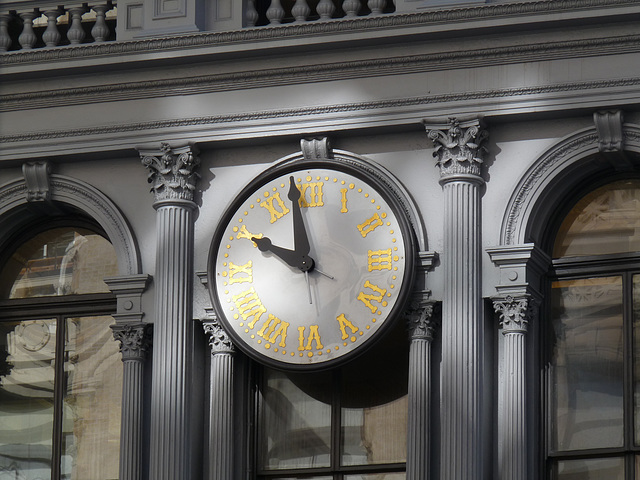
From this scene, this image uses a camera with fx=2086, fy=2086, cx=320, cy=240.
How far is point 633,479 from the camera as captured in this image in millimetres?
18750

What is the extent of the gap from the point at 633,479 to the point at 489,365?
1.65 metres

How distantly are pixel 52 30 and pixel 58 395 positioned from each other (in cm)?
365

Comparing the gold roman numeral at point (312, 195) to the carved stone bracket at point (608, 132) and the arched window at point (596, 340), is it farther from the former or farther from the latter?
the carved stone bracket at point (608, 132)

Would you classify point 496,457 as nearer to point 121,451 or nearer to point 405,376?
point 405,376

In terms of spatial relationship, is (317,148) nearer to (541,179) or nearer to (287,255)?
(287,255)

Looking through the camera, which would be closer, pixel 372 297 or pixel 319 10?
pixel 372 297

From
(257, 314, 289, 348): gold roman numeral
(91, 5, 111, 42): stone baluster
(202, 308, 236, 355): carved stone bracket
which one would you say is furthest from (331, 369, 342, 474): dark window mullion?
(91, 5, 111, 42): stone baluster

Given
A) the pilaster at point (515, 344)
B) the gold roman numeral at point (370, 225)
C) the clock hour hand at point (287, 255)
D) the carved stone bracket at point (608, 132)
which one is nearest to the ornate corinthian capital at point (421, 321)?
the pilaster at point (515, 344)

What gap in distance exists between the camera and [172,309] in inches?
778

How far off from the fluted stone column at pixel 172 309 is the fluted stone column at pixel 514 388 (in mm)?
2978

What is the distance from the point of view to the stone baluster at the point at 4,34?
21.1 meters

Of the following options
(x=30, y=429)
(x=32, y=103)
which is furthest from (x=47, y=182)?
(x=30, y=429)

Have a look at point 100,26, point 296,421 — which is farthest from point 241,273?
point 100,26

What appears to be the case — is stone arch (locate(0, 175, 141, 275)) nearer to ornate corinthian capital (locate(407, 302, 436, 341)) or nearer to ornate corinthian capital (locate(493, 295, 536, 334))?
ornate corinthian capital (locate(407, 302, 436, 341))
